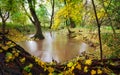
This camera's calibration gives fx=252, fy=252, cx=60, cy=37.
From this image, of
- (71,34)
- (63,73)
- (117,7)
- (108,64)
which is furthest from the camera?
(71,34)

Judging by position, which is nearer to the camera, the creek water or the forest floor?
the forest floor

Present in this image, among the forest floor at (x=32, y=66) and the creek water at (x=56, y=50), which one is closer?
the forest floor at (x=32, y=66)

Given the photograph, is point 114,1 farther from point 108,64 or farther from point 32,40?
point 32,40

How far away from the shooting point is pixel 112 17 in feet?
35.7

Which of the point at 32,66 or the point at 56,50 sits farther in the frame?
the point at 56,50

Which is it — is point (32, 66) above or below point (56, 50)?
above

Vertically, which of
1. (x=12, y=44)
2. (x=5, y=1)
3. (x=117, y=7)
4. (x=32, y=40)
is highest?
(x=5, y=1)

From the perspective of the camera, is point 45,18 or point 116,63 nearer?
point 116,63

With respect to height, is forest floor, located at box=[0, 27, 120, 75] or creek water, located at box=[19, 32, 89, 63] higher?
forest floor, located at box=[0, 27, 120, 75]

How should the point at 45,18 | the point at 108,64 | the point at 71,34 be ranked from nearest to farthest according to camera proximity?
the point at 108,64 < the point at 71,34 < the point at 45,18

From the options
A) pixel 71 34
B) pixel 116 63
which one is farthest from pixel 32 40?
pixel 116 63

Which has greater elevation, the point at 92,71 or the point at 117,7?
the point at 117,7

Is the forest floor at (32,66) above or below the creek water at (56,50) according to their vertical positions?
above

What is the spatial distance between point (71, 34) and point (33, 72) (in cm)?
2394
